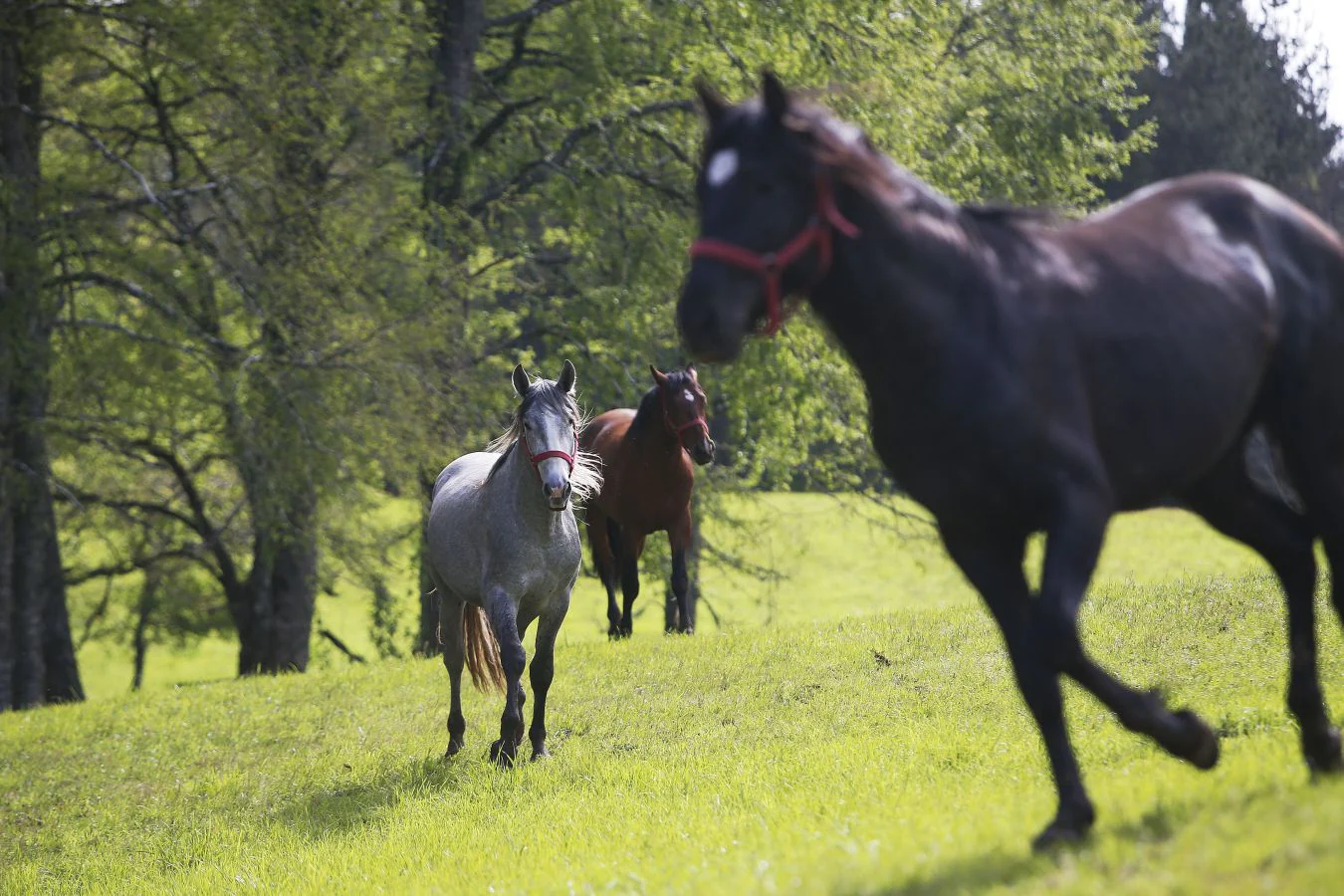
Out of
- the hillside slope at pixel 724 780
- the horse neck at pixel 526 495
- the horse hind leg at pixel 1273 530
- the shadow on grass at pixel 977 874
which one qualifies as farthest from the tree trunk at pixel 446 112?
the shadow on grass at pixel 977 874

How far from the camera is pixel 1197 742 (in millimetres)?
4195

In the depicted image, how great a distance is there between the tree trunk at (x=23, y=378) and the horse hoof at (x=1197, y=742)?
15.4 m

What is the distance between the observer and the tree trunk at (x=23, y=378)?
16.3 meters

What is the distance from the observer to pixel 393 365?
17.6 metres

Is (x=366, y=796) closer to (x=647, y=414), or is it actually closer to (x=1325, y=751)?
(x=647, y=414)

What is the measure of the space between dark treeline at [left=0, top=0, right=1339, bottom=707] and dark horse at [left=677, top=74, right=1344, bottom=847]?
10943 mm

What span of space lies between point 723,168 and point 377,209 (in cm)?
1533

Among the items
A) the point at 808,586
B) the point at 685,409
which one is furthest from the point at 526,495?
the point at 808,586

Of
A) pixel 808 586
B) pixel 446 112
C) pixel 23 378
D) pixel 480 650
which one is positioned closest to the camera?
pixel 480 650

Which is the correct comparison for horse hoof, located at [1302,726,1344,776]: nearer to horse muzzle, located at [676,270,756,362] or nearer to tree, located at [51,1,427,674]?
horse muzzle, located at [676,270,756,362]

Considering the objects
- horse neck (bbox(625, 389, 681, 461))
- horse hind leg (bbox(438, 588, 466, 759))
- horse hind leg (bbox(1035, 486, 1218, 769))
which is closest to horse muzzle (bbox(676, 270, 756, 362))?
horse hind leg (bbox(1035, 486, 1218, 769))

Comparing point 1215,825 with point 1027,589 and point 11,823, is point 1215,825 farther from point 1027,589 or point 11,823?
point 11,823

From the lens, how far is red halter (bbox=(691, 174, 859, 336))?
165 inches

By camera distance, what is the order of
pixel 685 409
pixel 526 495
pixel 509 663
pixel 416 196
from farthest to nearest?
pixel 416 196 → pixel 685 409 → pixel 526 495 → pixel 509 663
